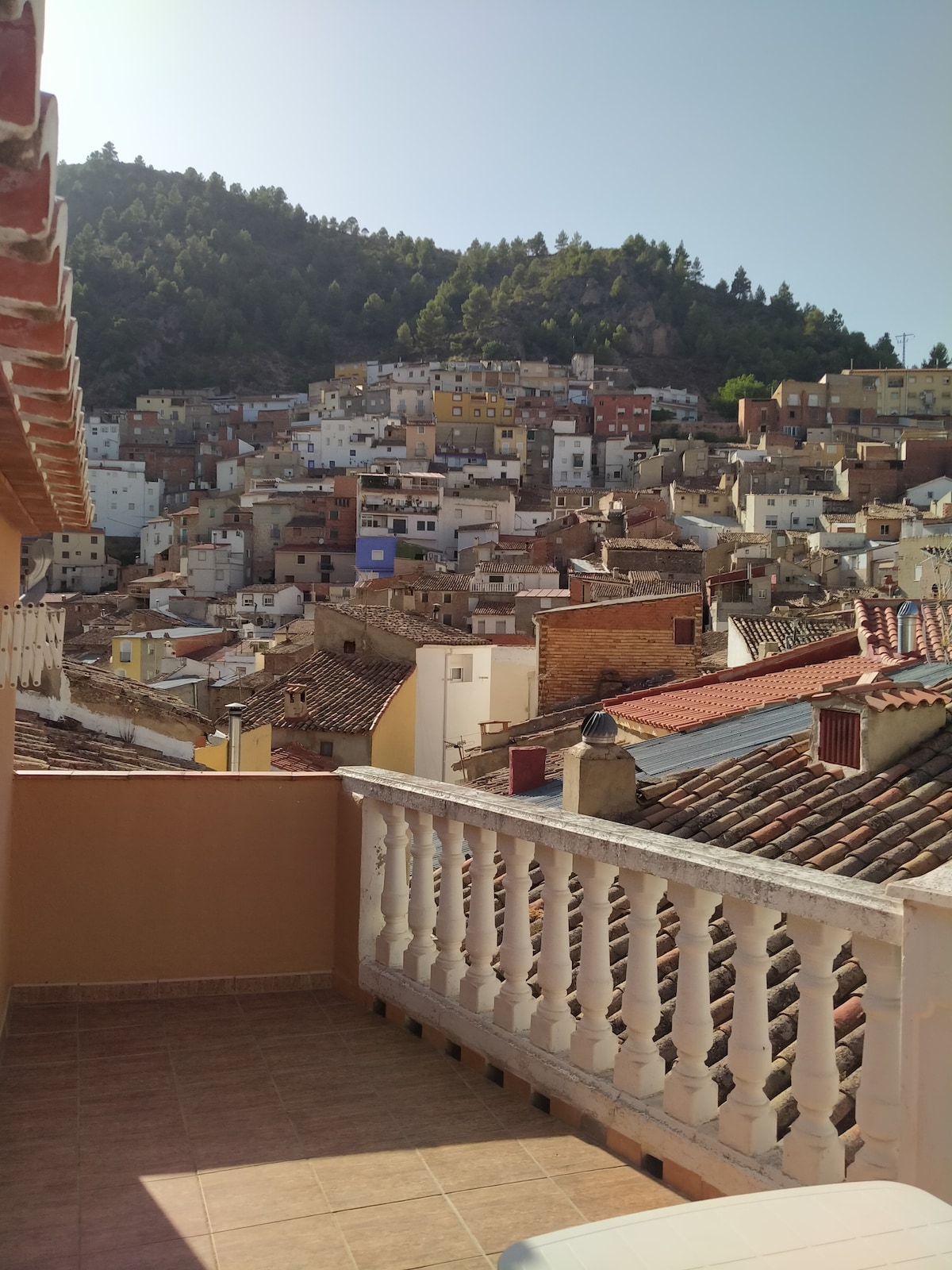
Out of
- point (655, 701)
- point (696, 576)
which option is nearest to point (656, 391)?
point (696, 576)

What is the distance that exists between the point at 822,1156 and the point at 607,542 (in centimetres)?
5124

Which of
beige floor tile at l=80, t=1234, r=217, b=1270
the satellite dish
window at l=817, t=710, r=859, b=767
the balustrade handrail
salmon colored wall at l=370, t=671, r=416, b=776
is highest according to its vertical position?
the satellite dish

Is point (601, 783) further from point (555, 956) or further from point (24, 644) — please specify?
point (24, 644)

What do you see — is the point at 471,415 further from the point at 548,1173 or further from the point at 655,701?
the point at 548,1173

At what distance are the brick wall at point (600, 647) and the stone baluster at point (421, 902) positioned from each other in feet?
66.2

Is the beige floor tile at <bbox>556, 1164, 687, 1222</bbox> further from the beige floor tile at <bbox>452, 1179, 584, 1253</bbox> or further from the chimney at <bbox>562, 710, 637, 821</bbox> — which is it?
the chimney at <bbox>562, 710, 637, 821</bbox>

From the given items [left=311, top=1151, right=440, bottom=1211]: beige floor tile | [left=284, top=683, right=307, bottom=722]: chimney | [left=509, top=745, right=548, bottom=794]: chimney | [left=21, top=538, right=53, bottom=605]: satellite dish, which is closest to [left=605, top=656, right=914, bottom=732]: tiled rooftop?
[left=509, top=745, right=548, bottom=794]: chimney

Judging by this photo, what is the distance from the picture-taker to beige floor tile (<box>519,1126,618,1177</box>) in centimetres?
335

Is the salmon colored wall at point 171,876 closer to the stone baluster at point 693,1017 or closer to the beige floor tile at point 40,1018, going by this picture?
the beige floor tile at point 40,1018

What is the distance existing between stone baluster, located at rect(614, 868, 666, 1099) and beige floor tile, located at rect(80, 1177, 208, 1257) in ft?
4.15

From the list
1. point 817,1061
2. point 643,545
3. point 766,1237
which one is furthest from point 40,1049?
point 643,545

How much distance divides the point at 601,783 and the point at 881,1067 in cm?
467

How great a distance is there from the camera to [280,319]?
449ft

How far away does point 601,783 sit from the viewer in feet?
23.7
